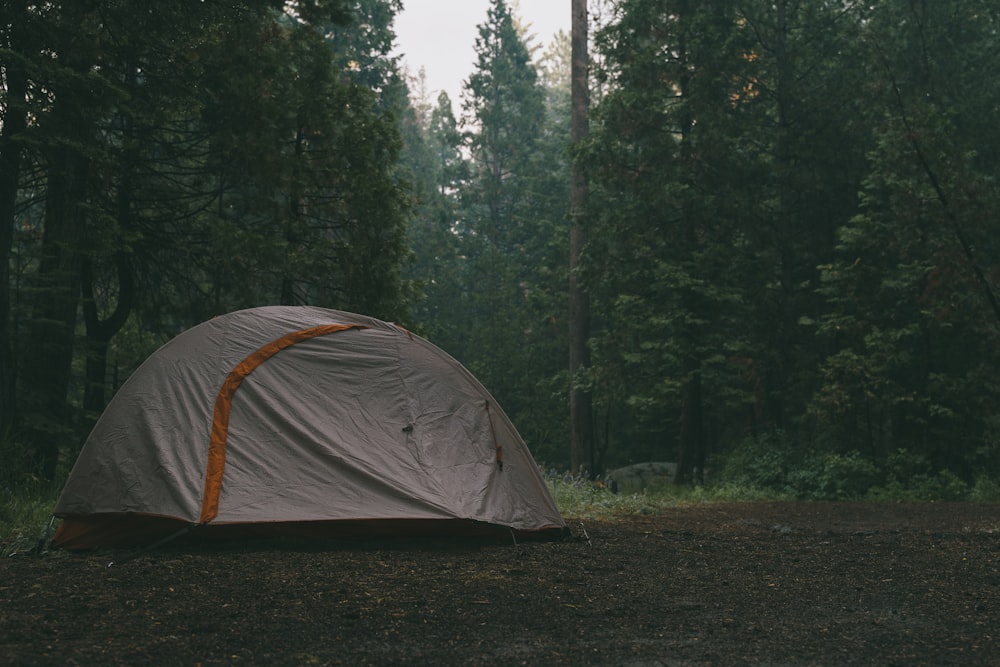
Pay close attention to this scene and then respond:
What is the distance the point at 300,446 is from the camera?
659cm

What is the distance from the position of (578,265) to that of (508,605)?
14893mm

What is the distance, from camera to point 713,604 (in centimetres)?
493

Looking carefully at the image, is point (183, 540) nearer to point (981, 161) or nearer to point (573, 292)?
point (573, 292)

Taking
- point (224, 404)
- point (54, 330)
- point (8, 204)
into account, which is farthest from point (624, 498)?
point (8, 204)

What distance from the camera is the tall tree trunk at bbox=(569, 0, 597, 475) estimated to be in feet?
63.2

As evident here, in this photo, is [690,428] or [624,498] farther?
[690,428]

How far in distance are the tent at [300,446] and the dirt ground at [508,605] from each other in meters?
0.26

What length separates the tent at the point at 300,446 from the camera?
621cm

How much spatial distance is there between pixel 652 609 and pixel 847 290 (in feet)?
46.0

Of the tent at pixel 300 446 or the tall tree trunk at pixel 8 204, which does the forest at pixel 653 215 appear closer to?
the tall tree trunk at pixel 8 204

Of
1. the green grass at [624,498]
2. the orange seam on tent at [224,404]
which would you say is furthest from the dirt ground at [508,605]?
the green grass at [624,498]

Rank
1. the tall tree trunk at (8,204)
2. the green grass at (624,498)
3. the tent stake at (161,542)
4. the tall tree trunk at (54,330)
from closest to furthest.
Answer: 1. the tent stake at (161,542)
2. the tall tree trunk at (8,204)
3. the tall tree trunk at (54,330)
4. the green grass at (624,498)

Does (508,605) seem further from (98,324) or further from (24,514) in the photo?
(98,324)

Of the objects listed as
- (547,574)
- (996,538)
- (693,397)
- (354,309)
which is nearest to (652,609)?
(547,574)
